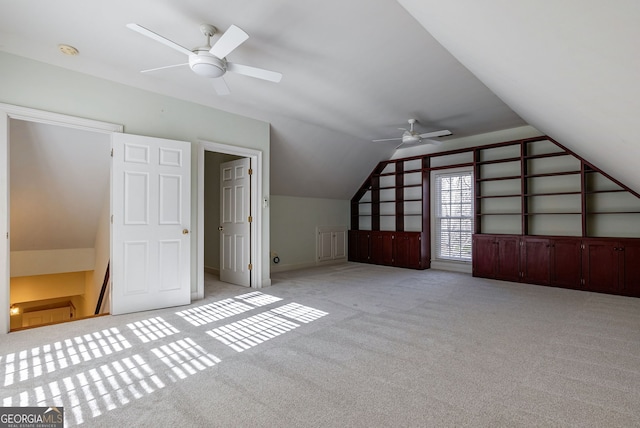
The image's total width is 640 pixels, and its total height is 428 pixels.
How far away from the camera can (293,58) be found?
3328mm

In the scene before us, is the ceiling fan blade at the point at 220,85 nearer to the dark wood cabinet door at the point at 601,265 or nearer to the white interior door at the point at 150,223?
the white interior door at the point at 150,223

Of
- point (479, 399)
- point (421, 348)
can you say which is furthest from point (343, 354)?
point (479, 399)

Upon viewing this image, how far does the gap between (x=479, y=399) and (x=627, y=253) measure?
14.1 feet

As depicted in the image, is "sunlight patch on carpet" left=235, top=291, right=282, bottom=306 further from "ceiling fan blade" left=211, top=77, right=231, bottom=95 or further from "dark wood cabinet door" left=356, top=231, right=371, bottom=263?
"dark wood cabinet door" left=356, top=231, right=371, bottom=263

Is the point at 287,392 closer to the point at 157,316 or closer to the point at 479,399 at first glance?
the point at 479,399

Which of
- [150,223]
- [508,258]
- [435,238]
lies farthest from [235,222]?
[508,258]

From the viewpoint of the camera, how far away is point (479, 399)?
1.96m

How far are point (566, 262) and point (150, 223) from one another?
19.9 ft

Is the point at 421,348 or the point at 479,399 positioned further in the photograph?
the point at 421,348

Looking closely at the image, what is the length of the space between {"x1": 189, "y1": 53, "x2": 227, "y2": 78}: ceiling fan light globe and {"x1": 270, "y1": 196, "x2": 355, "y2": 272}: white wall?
377 centimetres

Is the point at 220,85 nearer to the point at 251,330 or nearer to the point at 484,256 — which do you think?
the point at 251,330

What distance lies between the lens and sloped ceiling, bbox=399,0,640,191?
1119mm

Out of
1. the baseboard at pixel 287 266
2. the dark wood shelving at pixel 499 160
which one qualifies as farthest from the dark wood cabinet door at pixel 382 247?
the dark wood shelving at pixel 499 160

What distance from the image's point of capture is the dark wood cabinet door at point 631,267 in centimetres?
445
